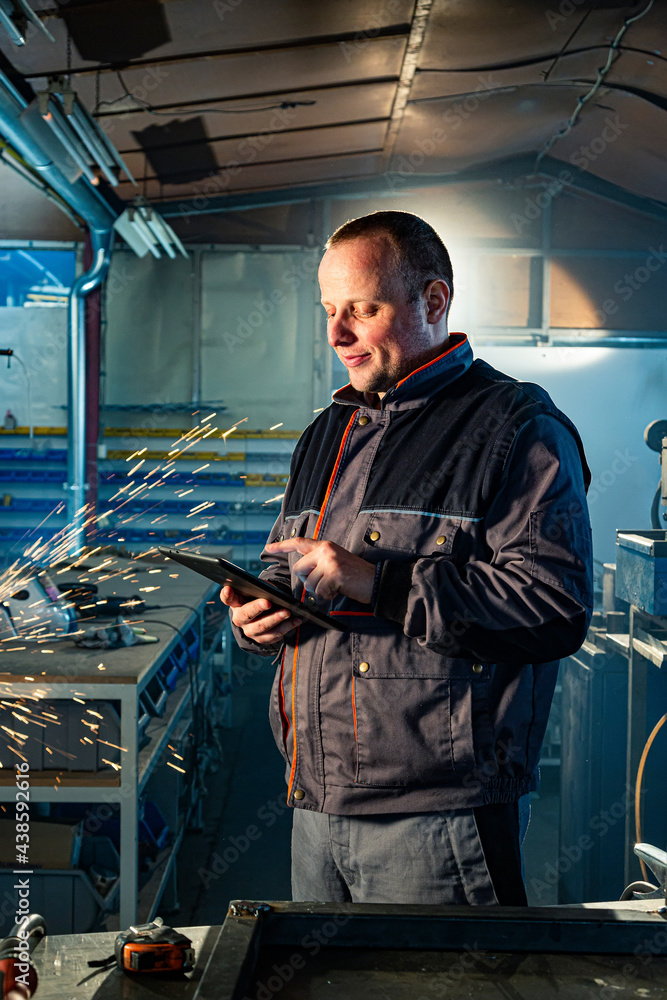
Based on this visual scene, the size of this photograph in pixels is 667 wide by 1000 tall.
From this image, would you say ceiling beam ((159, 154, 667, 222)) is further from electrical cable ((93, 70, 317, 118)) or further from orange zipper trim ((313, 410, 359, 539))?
orange zipper trim ((313, 410, 359, 539))

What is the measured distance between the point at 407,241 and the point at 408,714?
0.71m

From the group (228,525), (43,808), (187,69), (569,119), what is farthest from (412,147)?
(43,808)

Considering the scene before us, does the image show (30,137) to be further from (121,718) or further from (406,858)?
(406,858)

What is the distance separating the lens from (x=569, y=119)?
227 inches

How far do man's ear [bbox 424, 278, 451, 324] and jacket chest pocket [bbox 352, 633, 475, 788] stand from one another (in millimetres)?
508

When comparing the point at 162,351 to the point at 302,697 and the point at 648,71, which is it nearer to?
the point at 648,71

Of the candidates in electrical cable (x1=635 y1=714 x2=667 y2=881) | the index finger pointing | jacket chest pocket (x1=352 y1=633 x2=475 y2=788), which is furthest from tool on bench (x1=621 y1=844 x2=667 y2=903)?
the index finger pointing

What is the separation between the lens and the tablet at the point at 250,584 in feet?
3.79

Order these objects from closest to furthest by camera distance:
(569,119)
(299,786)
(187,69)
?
(299,786), (187,69), (569,119)

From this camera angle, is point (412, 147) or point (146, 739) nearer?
point (146, 739)

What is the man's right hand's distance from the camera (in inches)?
50.5

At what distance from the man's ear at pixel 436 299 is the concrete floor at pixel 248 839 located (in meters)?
2.34

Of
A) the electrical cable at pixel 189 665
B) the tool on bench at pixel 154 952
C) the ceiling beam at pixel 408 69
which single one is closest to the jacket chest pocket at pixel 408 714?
the tool on bench at pixel 154 952

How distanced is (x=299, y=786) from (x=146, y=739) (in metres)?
1.42
